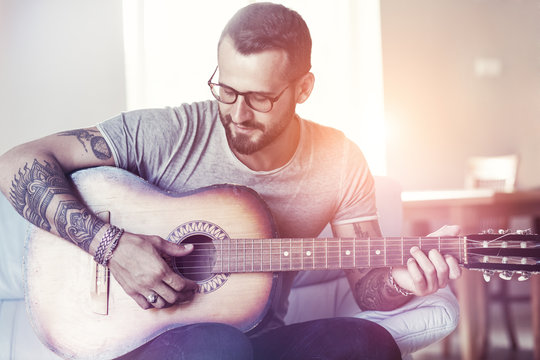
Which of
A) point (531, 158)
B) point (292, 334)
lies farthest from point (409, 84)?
point (292, 334)

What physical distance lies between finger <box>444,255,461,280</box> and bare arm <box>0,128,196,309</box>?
54 cm

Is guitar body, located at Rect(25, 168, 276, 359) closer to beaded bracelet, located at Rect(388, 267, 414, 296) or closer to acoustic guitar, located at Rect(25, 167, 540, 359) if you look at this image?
acoustic guitar, located at Rect(25, 167, 540, 359)

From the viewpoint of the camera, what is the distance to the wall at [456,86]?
2.59m

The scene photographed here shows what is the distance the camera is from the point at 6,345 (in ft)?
4.04

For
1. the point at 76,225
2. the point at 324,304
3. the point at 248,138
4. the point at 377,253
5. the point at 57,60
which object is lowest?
the point at 324,304

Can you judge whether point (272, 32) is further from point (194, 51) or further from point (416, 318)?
point (416, 318)

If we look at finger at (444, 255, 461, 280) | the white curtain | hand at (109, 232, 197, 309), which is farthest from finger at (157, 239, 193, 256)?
finger at (444, 255, 461, 280)

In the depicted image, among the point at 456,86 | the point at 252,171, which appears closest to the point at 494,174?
the point at 456,86

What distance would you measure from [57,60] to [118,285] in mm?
647

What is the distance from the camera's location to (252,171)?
4.05 ft

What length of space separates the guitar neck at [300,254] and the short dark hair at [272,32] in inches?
16.3

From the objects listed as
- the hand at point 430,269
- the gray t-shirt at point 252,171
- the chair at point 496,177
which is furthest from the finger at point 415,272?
the chair at point 496,177

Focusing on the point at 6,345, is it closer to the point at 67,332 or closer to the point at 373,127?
the point at 67,332

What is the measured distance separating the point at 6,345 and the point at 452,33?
248cm
